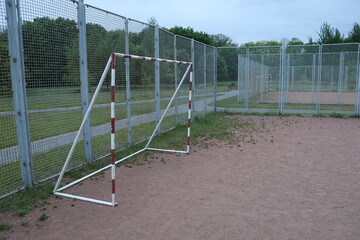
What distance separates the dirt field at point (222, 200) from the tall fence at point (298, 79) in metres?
7.87

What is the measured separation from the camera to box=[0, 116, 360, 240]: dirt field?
3469 millimetres

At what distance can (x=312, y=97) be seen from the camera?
16141 millimetres

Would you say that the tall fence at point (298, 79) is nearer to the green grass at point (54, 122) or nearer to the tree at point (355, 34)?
the green grass at point (54, 122)

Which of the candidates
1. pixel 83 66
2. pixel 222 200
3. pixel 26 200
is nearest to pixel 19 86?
pixel 83 66

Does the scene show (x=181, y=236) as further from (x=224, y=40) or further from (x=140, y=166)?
(x=224, y=40)

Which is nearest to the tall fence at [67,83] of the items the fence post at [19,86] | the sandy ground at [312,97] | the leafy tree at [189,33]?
the fence post at [19,86]

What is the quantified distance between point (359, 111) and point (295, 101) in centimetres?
470

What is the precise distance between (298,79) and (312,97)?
2229 mm

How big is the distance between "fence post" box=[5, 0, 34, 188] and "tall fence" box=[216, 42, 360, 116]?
11.0m

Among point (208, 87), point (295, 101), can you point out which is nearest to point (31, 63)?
point (208, 87)

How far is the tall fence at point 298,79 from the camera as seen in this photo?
1471cm

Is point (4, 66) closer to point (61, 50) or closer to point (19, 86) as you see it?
point (19, 86)

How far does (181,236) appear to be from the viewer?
11.0 feet

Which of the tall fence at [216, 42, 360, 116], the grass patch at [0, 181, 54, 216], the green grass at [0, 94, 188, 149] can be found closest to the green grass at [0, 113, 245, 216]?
the grass patch at [0, 181, 54, 216]
